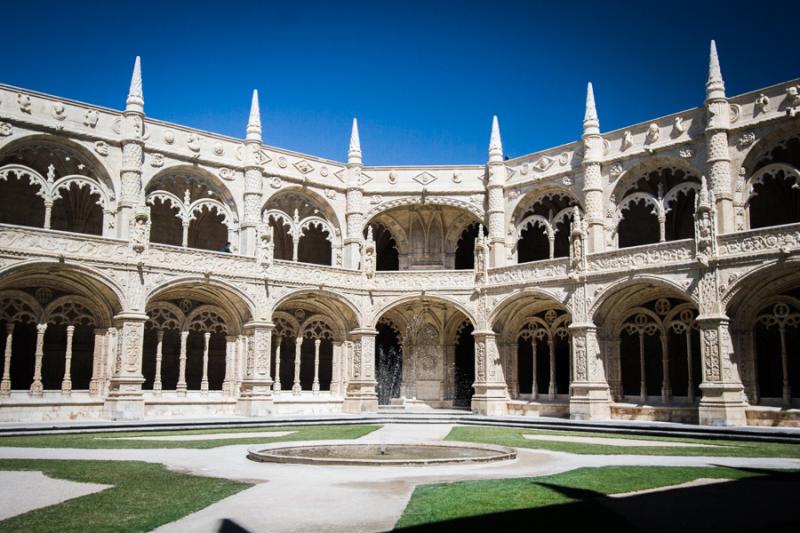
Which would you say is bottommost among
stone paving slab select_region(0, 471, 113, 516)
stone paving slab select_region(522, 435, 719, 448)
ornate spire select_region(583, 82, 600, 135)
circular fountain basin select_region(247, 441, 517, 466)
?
stone paving slab select_region(522, 435, 719, 448)

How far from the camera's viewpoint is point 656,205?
28.9 m

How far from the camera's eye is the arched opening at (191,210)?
98.9 feet

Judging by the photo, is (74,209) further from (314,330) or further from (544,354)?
(544,354)

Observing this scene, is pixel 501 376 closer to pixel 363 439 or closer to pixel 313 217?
pixel 313 217

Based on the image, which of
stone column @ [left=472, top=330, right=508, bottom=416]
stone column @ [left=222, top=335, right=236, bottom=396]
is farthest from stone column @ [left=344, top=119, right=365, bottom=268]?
stone column @ [left=472, top=330, right=508, bottom=416]

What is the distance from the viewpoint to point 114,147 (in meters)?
28.5

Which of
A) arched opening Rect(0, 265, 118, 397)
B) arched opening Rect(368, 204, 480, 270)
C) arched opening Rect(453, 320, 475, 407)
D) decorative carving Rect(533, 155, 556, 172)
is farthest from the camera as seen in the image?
arched opening Rect(368, 204, 480, 270)

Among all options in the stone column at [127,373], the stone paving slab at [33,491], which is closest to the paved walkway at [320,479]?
the stone paving slab at [33,491]

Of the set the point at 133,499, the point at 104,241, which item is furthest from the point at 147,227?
the point at 133,499

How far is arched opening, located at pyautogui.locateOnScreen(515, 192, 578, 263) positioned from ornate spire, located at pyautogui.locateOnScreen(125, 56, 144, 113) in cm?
1574

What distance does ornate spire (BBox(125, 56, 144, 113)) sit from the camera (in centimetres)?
2869

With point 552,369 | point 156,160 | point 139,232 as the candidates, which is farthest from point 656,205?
point 156,160

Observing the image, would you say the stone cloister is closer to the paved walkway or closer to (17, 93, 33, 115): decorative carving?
(17, 93, 33, 115): decorative carving

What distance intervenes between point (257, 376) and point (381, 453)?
15019 mm
